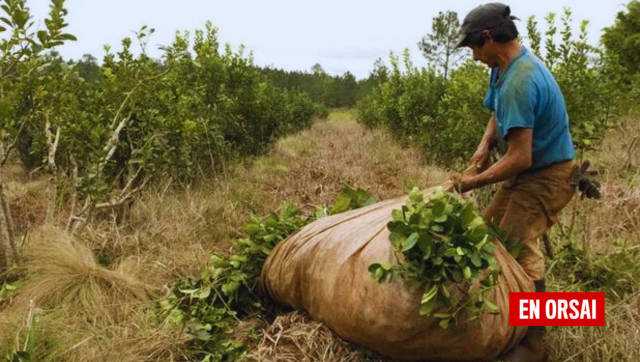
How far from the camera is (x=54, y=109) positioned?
4414 mm

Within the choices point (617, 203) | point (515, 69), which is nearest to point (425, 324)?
point (515, 69)

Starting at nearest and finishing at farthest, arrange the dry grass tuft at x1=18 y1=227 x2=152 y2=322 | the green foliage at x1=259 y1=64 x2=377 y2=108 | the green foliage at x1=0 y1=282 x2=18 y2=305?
the dry grass tuft at x1=18 y1=227 x2=152 y2=322
the green foliage at x1=0 y1=282 x2=18 y2=305
the green foliage at x1=259 y1=64 x2=377 y2=108

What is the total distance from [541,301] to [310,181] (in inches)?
181

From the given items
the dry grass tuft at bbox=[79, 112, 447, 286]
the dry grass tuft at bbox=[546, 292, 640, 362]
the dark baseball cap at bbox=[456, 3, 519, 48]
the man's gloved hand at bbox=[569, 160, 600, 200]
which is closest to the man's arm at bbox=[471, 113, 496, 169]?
the man's gloved hand at bbox=[569, 160, 600, 200]

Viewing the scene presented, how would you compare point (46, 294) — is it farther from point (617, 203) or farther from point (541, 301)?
point (617, 203)

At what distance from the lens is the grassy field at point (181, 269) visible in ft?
8.85

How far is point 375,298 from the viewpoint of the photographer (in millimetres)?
2443

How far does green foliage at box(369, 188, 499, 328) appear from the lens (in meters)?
2.25

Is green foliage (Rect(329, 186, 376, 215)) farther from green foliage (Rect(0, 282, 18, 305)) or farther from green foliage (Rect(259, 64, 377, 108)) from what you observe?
green foliage (Rect(259, 64, 377, 108))

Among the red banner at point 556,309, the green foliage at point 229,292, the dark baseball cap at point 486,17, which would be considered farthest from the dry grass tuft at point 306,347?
the dark baseball cap at point 486,17

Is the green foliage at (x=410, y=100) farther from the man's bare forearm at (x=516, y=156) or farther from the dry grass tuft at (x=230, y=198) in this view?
the man's bare forearm at (x=516, y=156)

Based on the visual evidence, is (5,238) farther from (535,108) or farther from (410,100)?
(410,100)

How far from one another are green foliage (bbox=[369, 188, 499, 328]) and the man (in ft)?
1.50

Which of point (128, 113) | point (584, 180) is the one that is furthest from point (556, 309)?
point (128, 113)
